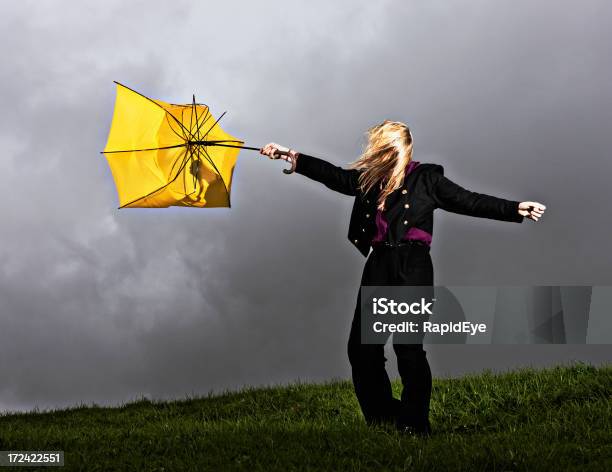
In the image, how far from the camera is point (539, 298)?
1013 cm

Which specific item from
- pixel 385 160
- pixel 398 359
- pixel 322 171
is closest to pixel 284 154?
pixel 322 171

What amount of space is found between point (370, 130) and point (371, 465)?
3.45 meters

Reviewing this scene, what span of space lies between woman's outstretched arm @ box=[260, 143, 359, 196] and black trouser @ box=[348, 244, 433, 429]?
2.61 ft

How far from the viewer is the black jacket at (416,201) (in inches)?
297

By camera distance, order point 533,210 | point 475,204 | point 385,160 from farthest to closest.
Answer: point 385,160
point 475,204
point 533,210

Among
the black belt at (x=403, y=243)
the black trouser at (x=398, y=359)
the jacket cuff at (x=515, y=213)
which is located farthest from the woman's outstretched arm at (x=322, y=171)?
the jacket cuff at (x=515, y=213)

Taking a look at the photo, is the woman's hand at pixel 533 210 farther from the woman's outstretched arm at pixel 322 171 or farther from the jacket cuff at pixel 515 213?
the woman's outstretched arm at pixel 322 171

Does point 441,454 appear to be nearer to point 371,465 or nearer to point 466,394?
point 371,465

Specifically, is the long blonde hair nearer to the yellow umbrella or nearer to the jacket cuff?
the jacket cuff

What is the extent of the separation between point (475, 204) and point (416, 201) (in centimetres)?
59

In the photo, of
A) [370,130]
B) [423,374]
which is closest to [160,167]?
[370,130]

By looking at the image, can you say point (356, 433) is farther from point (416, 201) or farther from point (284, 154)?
point (284, 154)

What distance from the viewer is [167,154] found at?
8.95 metres

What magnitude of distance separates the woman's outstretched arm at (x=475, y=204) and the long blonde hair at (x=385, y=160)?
0.37 meters
